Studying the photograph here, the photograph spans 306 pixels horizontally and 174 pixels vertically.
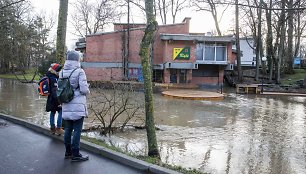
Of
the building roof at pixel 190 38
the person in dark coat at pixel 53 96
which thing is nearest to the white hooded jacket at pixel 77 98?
the person in dark coat at pixel 53 96

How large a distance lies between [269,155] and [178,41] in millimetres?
24350

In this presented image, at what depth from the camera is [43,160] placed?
5.66m

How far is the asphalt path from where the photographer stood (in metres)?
5.16

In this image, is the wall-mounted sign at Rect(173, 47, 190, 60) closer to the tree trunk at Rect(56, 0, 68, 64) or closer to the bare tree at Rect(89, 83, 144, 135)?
the bare tree at Rect(89, 83, 144, 135)

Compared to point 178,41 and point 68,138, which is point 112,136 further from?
point 178,41

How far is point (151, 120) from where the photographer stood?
621 cm

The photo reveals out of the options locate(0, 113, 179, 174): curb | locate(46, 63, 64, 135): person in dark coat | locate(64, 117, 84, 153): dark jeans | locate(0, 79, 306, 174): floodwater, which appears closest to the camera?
locate(0, 113, 179, 174): curb

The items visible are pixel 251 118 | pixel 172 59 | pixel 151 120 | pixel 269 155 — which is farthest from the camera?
pixel 172 59

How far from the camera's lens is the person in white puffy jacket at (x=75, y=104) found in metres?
5.48

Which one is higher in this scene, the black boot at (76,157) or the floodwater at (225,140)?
the black boot at (76,157)

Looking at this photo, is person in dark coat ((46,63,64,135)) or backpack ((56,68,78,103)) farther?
person in dark coat ((46,63,64,135))

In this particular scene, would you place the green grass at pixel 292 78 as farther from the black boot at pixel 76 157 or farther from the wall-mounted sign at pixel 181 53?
the black boot at pixel 76 157

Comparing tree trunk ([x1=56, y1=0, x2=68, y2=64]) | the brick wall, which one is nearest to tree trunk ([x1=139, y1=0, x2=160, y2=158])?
tree trunk ([x1=56, y1=0, x2=68, y2=64])

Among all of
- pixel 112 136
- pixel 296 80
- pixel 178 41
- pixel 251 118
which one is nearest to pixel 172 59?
pixel 178 41
